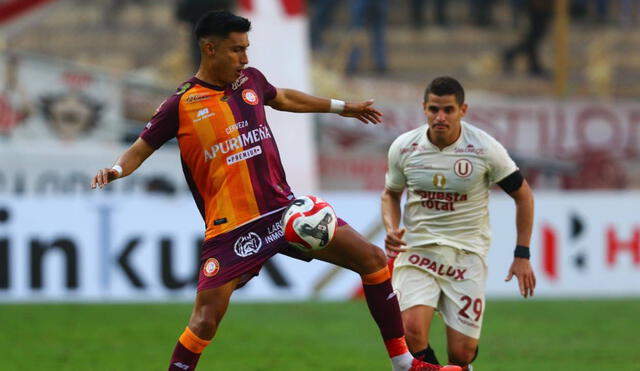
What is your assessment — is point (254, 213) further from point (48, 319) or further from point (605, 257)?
point (605, 257)

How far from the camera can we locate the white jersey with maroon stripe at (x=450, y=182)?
8562 millimetres

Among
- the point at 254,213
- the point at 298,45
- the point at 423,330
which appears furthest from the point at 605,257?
the point at 254,213

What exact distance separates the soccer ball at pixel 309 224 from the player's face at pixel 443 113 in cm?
120

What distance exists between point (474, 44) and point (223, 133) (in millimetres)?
14741

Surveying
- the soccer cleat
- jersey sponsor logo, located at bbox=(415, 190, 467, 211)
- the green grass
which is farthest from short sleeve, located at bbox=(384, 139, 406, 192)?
the green grass

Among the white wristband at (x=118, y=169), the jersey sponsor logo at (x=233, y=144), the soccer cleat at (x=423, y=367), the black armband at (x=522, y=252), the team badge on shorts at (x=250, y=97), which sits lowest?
the soccer cleat at (x=423, y=367)

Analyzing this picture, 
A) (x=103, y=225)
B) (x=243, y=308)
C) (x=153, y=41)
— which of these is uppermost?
(x=153, y=41)

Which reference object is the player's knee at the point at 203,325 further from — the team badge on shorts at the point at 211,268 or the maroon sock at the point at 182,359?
the team badge on shorts at the point at 211,268

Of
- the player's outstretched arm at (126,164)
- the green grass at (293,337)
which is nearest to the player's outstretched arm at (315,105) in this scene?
the player's outstretched arm at (126,164)

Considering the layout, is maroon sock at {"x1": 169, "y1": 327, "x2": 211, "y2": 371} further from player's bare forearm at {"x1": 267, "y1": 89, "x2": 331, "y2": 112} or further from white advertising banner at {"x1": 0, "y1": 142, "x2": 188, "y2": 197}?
white advertising banner at {"x1": 0, "y1": 142, "x2": 188, "y2": 197}

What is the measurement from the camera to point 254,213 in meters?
7.68

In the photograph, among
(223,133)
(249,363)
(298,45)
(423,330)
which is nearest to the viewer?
(223,133)

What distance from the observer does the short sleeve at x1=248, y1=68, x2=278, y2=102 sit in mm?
7879

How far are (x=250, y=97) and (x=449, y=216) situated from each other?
1.71 m
